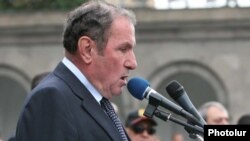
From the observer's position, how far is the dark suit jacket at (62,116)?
13.1 ft

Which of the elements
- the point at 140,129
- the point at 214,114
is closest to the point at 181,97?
the point at 140,129

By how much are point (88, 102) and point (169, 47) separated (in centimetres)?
2132

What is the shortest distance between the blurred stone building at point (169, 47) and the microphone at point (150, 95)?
805 inches

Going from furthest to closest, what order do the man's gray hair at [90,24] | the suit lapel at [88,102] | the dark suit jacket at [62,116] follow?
the man's gray hair at [90,24] < the suit lapel at [88,102] < the dark suit jacket at [62,116]

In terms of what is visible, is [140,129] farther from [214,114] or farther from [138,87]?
[138,87]

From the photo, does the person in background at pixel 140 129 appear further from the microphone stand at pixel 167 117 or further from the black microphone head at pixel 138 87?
the microphone stand at pixel 167 117

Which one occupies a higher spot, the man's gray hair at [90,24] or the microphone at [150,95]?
the man's gray hair at [90,24]

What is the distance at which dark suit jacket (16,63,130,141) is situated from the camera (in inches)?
157

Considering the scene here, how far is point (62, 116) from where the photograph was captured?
4020 mm

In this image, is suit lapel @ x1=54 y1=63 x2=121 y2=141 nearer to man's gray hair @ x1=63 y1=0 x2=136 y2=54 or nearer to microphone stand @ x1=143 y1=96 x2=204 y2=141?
man's gray hair @ x1=63 y1=0 x2=136 y2=54

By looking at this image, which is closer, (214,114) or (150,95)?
(150,95)

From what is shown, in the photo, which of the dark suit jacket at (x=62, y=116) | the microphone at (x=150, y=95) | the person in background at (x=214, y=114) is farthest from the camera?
the person in background at (x=214, y=114)

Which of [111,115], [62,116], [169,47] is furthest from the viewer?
[169,47]

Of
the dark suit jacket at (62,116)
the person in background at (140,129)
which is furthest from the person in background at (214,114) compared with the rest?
the dark suit jacket at (62,116)
